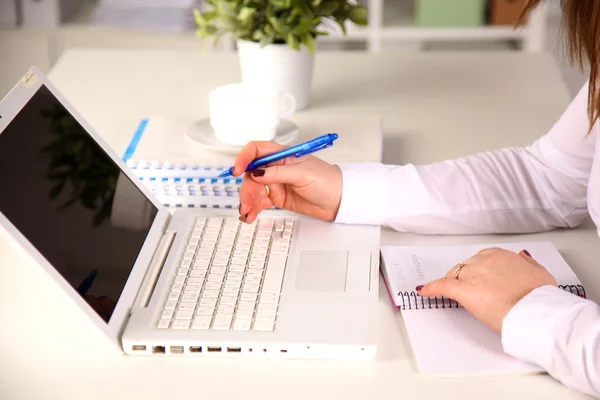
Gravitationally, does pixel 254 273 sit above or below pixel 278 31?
below

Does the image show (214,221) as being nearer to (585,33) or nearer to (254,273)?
(254,273)

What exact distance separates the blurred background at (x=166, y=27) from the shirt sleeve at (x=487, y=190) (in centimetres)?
171

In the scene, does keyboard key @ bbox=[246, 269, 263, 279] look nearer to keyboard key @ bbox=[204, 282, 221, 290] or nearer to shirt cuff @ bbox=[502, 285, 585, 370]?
keyboard key @ bbox=[204, 282, 221, 290]

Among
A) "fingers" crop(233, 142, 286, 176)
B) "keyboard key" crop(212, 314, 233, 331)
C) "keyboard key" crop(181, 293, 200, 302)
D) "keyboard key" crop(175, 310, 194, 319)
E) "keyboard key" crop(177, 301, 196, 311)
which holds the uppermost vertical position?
"fingers" crop(233, 142, 286, 176)

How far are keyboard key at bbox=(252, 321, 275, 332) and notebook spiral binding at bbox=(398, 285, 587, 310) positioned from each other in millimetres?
161

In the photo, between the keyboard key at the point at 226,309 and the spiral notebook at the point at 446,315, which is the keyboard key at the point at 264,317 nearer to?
the keyboard key at the point at 226,309

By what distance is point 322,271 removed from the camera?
97cm

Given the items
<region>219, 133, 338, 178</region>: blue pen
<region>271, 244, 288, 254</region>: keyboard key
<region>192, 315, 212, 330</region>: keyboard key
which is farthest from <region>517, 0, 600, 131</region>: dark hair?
<region>192, 315, 212, 330</region>: keyboard key

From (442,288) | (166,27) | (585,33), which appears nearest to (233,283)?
(442,288)

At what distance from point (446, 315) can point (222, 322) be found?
9.7 inches

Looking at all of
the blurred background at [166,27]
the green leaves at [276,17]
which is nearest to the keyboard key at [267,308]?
the green leaves at [276,17]

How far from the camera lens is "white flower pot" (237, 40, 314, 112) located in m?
1.45

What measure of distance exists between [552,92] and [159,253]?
953mm

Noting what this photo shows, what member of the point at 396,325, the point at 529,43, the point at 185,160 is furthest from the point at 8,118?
the point at 529,43
